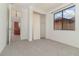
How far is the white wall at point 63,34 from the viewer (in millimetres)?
4549

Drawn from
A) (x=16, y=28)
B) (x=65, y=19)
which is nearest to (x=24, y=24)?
(x=16, y=28)

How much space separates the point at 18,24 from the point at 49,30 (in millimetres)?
2332

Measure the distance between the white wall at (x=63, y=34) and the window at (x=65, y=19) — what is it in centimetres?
A: 32

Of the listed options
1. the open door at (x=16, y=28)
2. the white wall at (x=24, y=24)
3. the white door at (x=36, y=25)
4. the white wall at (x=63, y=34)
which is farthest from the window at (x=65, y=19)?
the open door at (x=16, y=28)

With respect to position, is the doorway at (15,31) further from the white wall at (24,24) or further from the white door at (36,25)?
the white door at (36,25)

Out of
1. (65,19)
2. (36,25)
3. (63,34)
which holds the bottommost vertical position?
(63,34)

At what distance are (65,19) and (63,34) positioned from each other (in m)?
0.88

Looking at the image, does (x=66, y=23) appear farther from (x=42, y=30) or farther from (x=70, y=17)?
(x=42, y=30)

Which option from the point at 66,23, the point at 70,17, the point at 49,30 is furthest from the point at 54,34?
the point at 70,17

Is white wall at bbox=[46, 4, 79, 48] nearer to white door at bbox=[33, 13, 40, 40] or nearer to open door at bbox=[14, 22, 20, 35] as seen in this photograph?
white door at bbox=[33, 13, 40, 40]

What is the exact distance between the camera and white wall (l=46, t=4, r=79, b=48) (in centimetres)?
455

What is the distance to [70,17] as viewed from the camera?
528 cm

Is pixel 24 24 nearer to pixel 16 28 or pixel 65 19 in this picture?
pixel 16 28

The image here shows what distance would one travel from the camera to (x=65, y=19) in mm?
5840
